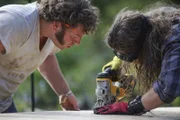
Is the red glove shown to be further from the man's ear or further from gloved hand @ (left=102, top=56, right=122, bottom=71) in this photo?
the man's ear

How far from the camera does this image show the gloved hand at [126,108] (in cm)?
368

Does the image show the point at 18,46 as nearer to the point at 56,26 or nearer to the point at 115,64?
the point at 56,26

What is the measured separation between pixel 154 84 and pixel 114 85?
1.50ft

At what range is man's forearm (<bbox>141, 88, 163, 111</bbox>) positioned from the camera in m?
3.58

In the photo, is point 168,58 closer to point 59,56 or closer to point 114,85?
point 114,85

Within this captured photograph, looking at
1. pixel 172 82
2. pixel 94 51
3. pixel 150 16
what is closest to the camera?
pixel 172 82

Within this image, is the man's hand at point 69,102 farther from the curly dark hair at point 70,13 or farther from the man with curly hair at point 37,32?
the curly dark hair at point 70,13

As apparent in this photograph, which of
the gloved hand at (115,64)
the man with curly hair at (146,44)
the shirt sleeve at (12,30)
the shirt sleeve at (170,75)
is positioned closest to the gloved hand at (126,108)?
the man with curly hair at (146,44)

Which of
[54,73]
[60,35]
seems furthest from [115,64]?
[54,73]

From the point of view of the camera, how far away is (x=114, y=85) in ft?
13.2

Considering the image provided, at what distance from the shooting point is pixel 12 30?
12.3 feet

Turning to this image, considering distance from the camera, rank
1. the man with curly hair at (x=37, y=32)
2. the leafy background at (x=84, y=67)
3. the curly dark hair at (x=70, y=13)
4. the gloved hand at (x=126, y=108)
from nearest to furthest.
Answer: the gloved hand at (x=126, y=108), the man with curly hair at (x=37, y=32), the curly dark hair at (x=70, y=13), the leafy background at (x=84, y=67)

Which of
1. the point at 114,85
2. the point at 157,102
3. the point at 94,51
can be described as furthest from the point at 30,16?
the point at 94,51

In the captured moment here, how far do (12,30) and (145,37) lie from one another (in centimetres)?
67
